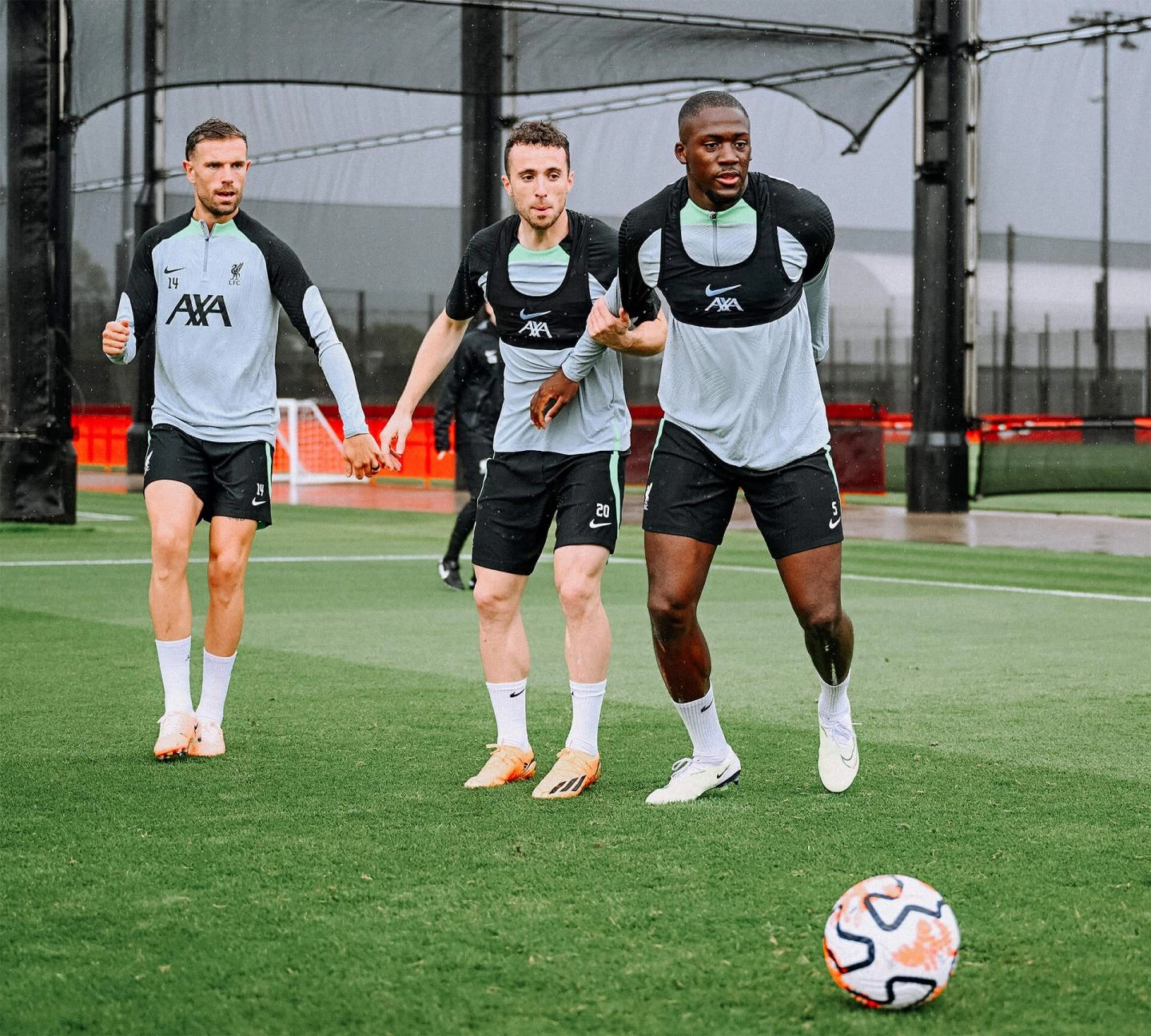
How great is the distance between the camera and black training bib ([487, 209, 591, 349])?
5.57 metres

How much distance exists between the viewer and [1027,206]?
63.8 ft

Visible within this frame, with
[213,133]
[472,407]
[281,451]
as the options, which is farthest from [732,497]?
[281,451]

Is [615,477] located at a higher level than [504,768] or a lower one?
higher

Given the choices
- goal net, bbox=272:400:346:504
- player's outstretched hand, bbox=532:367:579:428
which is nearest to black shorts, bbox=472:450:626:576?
player's outstretched hand, bbox=532:367:579:428

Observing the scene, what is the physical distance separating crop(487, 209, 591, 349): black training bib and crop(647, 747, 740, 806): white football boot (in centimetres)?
138

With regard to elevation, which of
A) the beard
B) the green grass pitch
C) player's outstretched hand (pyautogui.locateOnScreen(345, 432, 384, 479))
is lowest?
the green grass pitch

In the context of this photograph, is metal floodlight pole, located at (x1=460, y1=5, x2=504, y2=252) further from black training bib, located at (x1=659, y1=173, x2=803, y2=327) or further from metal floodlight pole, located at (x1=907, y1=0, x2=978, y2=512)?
black training bib, located at (x1=659, y1=173, x2=803, y2=327)

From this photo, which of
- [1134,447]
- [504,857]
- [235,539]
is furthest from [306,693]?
[1134,447]

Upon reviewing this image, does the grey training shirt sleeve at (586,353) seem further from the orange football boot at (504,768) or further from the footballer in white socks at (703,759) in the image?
the orange football boot at (504,768)

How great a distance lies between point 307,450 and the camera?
2573 cm

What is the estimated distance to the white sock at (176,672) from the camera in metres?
6.03

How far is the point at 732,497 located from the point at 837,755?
2.81 ft

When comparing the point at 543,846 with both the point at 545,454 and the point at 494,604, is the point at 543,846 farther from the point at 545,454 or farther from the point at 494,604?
the point at 545,454

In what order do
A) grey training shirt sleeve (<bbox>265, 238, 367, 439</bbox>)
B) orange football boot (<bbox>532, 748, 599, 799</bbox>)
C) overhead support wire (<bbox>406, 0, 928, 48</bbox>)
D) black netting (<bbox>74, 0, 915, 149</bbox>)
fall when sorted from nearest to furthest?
orange football boot (<bbox>532, 748, 599, 799</bbox>) → grey training shirt sleeve (<bbox>265, 238, 367, 439</bbox>) → black netting (<bbox>74, 0, 915, 149</bbox>) → overhead support wire (<bbox>406, 0, 928, 48</bbox>)
